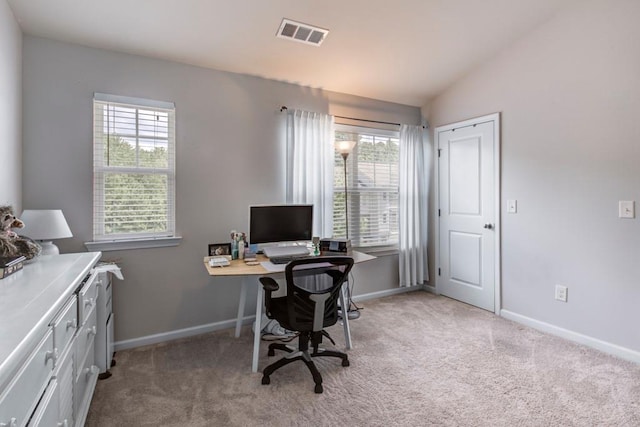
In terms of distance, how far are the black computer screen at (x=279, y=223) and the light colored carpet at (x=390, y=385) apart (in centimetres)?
93

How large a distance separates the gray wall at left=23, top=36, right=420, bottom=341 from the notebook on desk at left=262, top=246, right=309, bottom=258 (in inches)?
23.5

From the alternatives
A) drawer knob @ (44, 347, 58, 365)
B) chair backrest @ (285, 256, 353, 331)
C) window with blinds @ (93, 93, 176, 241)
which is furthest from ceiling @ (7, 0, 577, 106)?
drawer knob @ (44, 347, 58, 365)

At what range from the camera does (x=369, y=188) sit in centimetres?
398

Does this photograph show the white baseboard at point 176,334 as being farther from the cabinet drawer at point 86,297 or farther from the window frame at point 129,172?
the cabinet drawer at point 86,297

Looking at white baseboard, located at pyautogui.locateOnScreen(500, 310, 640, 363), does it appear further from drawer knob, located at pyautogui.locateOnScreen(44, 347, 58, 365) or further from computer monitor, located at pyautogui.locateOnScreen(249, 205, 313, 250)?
drawer knob, located at pyautogui.locateOnScreen(44, 347, 58, 365)

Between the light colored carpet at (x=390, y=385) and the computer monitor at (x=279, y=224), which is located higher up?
the computer monitor at (x=279, y=224)

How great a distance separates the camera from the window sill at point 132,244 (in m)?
→ 2.60

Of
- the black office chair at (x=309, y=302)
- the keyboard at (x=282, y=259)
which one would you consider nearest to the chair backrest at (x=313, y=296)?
the black office chair at (x=309, y=302)

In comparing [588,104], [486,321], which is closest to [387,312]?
[486,321]

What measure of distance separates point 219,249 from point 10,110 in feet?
5.50

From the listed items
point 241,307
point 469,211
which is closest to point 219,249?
point 241,307

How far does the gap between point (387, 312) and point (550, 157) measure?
2.18 meters

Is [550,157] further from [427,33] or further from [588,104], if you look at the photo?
[427,33]

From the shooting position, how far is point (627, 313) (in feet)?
8.46
